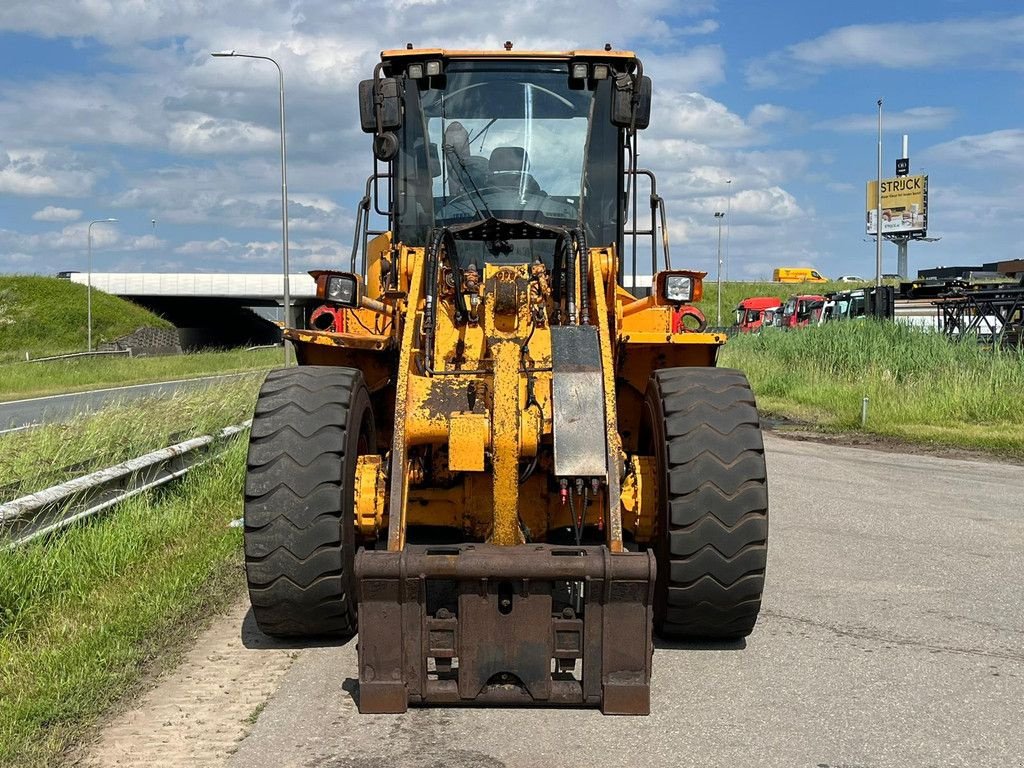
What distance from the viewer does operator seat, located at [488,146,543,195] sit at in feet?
23.9

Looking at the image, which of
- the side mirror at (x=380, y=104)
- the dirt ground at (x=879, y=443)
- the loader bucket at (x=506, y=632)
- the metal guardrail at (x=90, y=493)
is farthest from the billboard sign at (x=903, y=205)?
the loader bucket at (x=506, y=632)

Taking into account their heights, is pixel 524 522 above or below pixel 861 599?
above

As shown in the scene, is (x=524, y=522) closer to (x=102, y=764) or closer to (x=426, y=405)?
(x=426, y=405)

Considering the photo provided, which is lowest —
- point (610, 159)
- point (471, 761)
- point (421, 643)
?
point (471, 761)

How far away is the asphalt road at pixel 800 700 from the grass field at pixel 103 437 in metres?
3.33

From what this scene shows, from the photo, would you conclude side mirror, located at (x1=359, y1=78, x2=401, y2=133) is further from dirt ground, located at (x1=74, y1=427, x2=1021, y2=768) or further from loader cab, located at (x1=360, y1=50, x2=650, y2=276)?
dirt ground, located at (x1=74, y1=427, x2=1021, y2=768)

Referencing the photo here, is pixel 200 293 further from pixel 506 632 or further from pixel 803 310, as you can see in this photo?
pixel 506 632

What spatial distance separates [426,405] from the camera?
17.9ft

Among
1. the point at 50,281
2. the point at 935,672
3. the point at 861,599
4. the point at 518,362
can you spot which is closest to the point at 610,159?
the point at 518,362

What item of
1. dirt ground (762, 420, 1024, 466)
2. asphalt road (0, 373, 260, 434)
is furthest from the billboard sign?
dirt ground (762, 420, 1024, 466)

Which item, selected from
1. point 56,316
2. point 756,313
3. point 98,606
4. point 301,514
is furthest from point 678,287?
point 56,316

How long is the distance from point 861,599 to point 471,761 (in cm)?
334

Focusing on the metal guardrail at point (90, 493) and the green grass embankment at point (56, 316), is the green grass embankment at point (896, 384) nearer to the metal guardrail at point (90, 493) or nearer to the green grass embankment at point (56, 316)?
the metal guardrail at point (90, 493)

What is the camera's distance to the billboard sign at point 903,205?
90562mm
